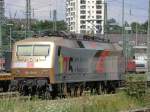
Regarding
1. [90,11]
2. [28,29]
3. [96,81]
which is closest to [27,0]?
[28,29]

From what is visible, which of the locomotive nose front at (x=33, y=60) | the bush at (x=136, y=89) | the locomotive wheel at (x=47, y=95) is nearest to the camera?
the bush at (x=136, y=89)

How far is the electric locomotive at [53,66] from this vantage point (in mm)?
24109

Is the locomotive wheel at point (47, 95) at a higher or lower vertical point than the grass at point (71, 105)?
lower

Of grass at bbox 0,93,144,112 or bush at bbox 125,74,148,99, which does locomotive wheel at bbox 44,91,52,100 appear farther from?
grass at bbox 0,93,144,112

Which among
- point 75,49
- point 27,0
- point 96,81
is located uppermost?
point 27,0

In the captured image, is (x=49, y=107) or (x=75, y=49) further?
(x=75, y=49)

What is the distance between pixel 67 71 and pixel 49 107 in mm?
10886

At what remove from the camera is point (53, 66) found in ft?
78.6

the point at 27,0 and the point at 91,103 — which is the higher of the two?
the point at 27,0

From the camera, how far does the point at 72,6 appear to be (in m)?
88.6

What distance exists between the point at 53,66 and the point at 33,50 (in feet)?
5.05

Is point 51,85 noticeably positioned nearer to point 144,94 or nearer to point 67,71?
point 67,71

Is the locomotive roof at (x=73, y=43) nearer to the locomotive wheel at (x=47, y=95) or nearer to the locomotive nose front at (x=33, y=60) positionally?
the locomotive nose front at (x=33, y=60)

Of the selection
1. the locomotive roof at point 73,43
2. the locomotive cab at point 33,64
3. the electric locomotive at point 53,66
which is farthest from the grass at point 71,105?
the locomotive roof at point 73,43
